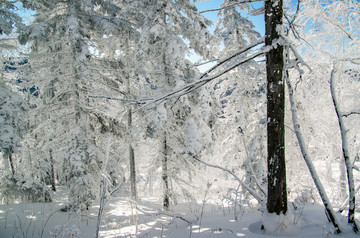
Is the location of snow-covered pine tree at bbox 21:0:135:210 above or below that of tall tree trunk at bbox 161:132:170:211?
above

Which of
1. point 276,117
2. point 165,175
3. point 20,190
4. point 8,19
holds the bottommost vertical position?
point 20,190

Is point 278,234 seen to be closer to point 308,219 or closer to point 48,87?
point 308,219

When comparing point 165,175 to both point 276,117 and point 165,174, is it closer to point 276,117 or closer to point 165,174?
point 165,174

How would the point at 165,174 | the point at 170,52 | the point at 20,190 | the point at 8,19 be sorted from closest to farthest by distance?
1. the point at 8,19
2. the point at 170,52
3. the point at 165,174
4. the point at 20,190

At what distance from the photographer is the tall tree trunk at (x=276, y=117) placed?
11.7 feet

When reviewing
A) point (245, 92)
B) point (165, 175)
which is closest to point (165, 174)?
point (165, 175)

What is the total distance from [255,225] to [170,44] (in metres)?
6.39

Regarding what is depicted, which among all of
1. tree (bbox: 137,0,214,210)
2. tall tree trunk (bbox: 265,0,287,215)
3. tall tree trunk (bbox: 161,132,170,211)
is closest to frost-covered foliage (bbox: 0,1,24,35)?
tree (bbox: 137,0,214,210)

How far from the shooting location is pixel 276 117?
3586 millimetres

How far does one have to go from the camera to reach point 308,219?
394cm

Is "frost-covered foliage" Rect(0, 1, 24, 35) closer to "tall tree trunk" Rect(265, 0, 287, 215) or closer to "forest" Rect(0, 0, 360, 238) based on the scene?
"forest" Rect(0, 0, 360, 238)

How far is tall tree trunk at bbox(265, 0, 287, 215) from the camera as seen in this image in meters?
3.56

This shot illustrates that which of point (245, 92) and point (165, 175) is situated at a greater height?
point (245, 92)

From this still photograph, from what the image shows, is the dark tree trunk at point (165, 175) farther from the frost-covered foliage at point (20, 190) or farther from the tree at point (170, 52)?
the frost-covered foliage at point (20, 190)
